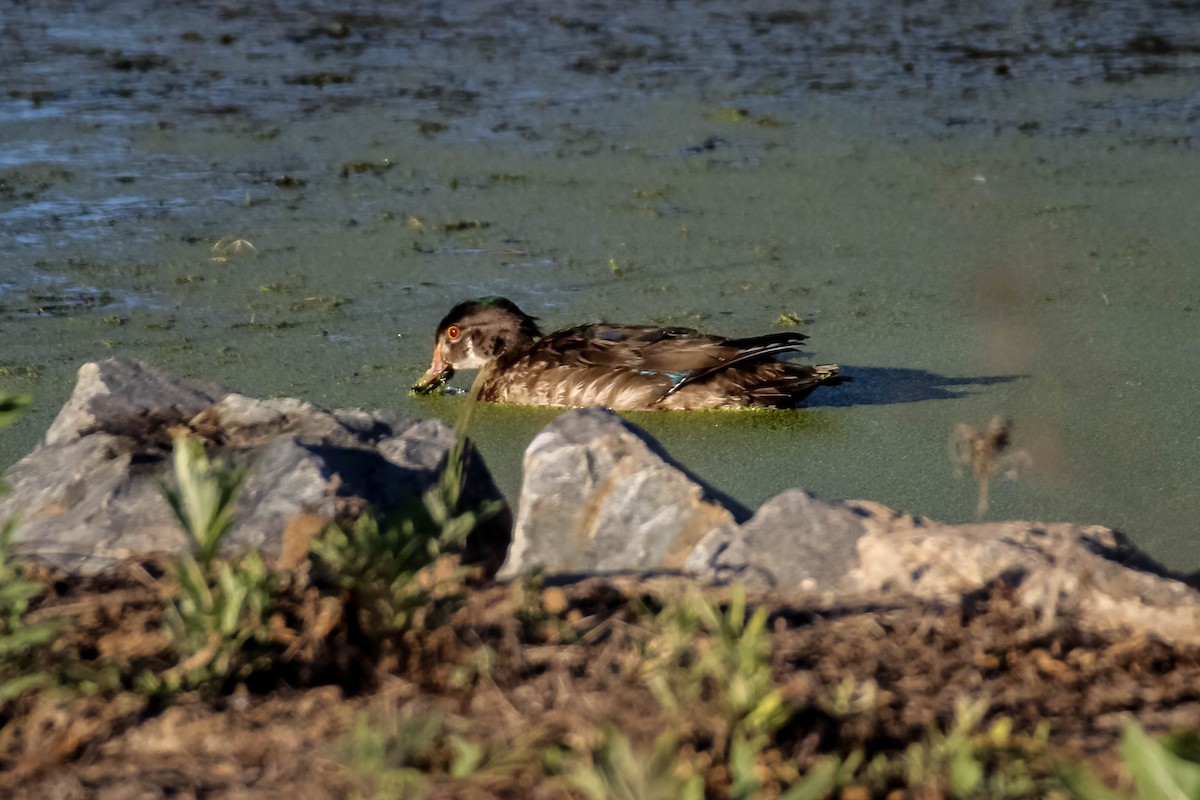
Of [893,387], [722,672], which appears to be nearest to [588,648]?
[722,672]

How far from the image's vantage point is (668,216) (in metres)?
6.89

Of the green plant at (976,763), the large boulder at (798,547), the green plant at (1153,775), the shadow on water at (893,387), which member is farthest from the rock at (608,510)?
the shadow on water at (893,387)

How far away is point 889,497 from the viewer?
4312 millimetres

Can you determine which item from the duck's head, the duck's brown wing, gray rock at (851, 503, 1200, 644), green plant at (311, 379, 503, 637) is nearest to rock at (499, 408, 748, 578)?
gray rock at (851, 503, 1200, 644)

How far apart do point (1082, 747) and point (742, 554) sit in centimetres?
82

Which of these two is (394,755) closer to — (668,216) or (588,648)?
(588,648)

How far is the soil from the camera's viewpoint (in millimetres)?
1872

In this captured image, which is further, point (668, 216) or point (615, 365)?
point (668, 216)

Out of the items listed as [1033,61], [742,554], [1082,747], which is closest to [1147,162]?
[1033,61]

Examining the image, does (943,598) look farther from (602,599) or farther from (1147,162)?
(1147,162)

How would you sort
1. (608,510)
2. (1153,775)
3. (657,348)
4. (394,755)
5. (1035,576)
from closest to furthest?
(1153,775)
(394,755)
(1035,576)
(608,510)
(657,348)

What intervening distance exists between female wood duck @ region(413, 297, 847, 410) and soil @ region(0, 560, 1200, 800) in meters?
2.64

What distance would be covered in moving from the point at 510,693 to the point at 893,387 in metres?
3.36

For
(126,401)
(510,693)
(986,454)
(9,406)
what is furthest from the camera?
(986,454)
